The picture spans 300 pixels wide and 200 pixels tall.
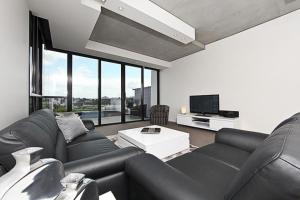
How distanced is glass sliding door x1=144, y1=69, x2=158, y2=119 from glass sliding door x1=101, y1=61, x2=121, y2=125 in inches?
49.4

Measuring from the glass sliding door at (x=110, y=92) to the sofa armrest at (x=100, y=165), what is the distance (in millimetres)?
3673

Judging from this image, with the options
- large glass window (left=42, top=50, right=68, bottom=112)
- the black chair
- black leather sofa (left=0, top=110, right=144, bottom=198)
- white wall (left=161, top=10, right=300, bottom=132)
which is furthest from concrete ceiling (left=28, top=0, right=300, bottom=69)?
the black chair

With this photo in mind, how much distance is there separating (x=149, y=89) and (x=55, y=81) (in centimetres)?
338

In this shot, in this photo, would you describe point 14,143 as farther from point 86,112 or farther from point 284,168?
point 86,112

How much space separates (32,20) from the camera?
2.15 meters

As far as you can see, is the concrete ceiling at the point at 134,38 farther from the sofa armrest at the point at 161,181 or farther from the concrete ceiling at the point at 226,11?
the sofa armrest at the point at 161,181

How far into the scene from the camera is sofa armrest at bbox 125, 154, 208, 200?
631 mm

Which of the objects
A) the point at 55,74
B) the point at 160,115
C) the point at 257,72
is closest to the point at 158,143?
the point at 160,115

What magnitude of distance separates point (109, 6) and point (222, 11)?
2178 mm

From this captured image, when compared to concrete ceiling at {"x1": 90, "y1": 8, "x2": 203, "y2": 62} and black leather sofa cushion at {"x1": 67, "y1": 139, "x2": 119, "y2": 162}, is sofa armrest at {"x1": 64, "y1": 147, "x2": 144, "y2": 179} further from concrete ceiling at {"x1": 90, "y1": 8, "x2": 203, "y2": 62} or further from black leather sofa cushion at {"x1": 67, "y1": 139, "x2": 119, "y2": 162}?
concrete ceiling at {"x1": 90, "y1": 8, "x2": 203, "y2": 62}

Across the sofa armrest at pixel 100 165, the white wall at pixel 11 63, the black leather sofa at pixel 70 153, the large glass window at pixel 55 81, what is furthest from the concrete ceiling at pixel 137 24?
the sofa armrest at pixel 100 165

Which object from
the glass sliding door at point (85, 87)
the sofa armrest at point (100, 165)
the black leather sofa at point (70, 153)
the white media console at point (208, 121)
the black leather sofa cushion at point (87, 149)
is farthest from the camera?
the glass sliding door at point (85, 87)

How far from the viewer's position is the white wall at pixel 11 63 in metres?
1.08

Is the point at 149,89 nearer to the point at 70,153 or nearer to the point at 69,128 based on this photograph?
the point at 69,128
